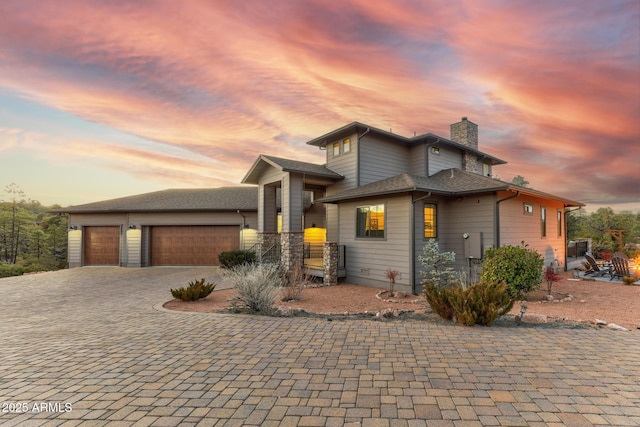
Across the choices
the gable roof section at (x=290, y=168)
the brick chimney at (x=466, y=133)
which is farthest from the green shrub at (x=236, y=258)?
the brick chimney at (x=466, y=133)

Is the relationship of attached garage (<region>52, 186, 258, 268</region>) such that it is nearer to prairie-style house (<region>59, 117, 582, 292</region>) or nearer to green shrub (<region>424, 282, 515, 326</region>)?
prairie-style house (<region>59, 117, 582, 292</region>)

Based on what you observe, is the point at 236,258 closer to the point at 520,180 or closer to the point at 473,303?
the point at 473,303

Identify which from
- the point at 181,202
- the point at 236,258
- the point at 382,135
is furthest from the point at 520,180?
the point at 181,202

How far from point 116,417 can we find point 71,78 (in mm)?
12782

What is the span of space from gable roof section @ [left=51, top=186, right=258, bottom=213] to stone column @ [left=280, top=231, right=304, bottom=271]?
5.23 meters

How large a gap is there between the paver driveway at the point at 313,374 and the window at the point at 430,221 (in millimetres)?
5442

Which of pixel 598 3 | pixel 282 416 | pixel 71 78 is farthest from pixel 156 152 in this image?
pixel 598 3

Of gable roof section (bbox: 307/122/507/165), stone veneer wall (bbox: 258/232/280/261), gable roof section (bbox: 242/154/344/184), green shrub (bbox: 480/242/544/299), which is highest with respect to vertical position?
gable roof section (bbox: 307/122/507/165)

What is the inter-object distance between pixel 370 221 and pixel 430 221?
2.19 meters

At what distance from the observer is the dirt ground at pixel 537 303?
6.29 metres

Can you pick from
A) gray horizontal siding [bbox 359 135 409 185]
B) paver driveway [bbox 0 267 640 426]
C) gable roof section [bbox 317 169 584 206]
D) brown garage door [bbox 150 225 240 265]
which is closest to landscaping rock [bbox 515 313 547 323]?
paver driveway [bbox 0 267 640 426]

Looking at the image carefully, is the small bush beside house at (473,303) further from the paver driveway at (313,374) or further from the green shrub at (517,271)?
the green shrub at (517,271)

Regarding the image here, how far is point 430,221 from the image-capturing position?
10.4 m

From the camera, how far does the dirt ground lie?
629 centimetres
